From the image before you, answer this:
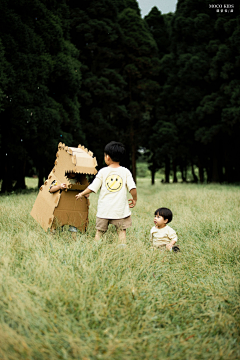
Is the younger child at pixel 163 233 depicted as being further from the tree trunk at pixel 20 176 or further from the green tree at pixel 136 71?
the green tree at pixel 136 71

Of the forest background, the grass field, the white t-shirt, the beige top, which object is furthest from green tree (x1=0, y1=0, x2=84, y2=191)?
the beige top

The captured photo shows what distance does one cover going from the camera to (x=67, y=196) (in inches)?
150

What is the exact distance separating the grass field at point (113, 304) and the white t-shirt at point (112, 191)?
0.48m

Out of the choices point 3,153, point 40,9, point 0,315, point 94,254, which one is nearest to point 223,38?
point 40,9

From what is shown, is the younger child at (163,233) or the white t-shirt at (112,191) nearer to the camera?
the white t-shirt at (112,191)

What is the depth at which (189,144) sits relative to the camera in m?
19.3

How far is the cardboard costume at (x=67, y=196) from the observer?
3654 mm

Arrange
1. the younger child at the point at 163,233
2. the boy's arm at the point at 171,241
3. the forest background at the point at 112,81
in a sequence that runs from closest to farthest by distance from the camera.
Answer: the boy's arm at the point at 171,241 → the younger child at the point at 163,233 → the forest background at the point at 112,81

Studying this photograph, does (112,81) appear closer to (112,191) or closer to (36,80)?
(36,80)

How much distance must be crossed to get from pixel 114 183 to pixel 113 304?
1.82 metres

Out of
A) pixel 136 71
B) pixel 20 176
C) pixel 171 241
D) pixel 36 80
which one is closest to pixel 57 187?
pixel 171 241

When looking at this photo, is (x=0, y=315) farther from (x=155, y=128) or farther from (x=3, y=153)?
(x=155, y=128)

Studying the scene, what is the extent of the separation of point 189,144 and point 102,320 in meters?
18.5

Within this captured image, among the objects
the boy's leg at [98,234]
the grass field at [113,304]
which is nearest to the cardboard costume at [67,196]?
the boy's leg at [98,234]
